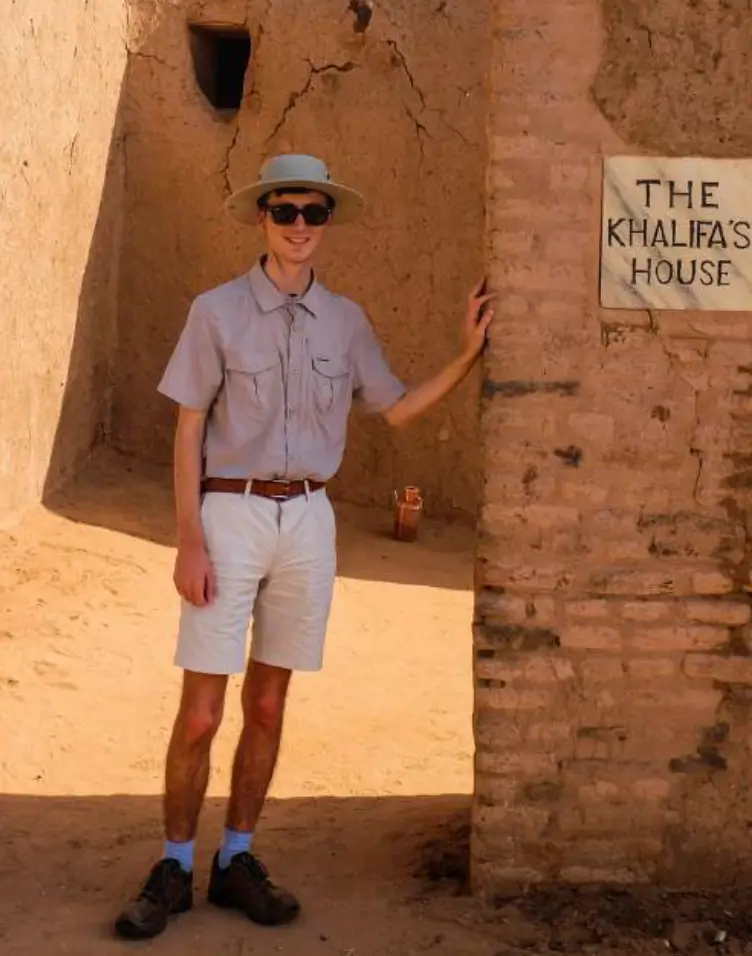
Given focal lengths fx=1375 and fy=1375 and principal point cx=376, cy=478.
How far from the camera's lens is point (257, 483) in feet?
12.0

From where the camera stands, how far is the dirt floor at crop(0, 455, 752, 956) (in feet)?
12.3

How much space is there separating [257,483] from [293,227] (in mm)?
682

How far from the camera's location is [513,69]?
3793 millimetres

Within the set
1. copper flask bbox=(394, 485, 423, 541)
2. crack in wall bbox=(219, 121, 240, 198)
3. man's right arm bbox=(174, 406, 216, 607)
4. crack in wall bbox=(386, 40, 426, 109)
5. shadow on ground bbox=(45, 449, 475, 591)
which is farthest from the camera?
crack in wall bbox=(219, 121, 240, 198)

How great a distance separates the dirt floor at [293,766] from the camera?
375 cm

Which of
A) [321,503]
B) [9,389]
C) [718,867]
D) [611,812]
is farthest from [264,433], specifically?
[9,389]

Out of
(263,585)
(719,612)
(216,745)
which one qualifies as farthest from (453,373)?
(216,745)

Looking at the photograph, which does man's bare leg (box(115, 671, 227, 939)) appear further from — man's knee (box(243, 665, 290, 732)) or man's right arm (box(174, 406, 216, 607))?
man's right arm (box(174, 406, 216, 607))

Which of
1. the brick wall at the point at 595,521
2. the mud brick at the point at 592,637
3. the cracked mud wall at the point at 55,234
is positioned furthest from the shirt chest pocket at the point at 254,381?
the cracked mud wall at the point at 55,234

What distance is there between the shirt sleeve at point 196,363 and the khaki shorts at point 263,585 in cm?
29

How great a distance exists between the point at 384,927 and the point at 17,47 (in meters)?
5.23

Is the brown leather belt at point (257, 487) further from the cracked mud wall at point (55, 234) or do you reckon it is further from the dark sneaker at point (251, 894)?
the cracked mud wall at point (55, 234)

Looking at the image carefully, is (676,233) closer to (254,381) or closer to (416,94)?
(254,381)

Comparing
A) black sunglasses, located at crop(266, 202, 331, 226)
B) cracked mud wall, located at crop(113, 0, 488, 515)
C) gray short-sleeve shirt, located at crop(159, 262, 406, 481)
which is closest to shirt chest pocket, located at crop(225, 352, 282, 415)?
gray short-sleeve shirt, located at crop(159, 262, 406, 481)
